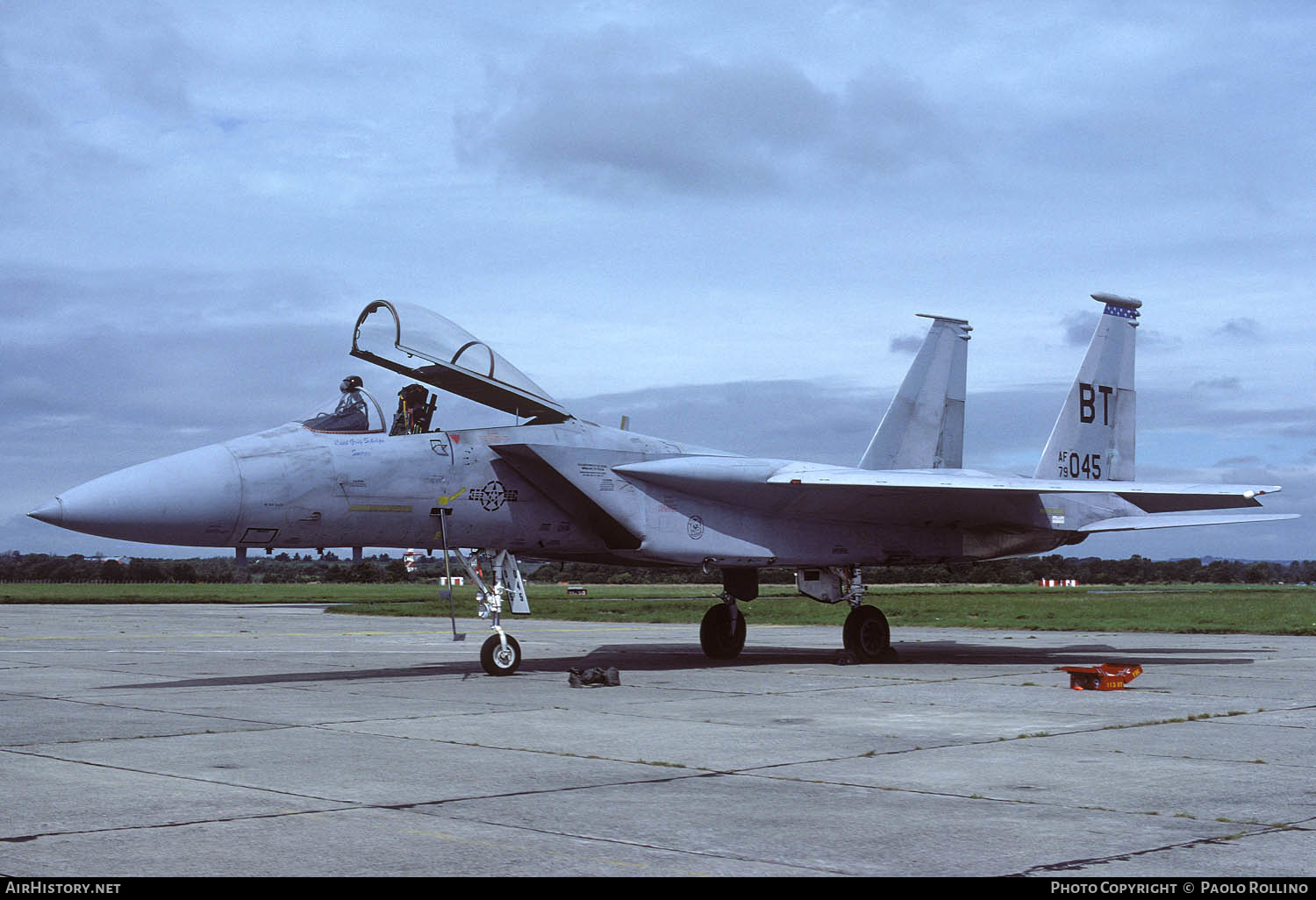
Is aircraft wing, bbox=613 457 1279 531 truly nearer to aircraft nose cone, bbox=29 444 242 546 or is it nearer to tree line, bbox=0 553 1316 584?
aircraft nose cone, bbox=29 444 242 546

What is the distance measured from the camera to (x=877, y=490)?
1581 centimetres

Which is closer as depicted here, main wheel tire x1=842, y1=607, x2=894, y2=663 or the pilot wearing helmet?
the pilot wearing helmet

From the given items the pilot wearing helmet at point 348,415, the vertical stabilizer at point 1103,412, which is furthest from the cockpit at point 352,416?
the vertical stabilizer at point 1103,412

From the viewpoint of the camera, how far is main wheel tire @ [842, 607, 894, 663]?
54.7 feet

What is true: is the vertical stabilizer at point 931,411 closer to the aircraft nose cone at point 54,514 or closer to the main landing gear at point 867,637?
the main landing gear at point 867,637

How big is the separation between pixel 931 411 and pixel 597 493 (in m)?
7.12

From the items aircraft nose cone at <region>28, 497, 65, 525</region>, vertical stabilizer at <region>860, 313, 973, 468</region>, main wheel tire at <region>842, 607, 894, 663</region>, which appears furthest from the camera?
vertical stabilizer at <region>860, 313, 973, 468</region>

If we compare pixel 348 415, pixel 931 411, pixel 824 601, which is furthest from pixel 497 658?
pixel 931 411

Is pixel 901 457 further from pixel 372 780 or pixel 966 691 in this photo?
pixel 372 780

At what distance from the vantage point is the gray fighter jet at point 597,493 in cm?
1202

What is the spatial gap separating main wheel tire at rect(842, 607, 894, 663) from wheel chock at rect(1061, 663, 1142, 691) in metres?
3.80

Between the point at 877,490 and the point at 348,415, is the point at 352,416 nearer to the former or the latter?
the point at 348,415

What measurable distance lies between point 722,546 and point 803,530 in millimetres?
1358

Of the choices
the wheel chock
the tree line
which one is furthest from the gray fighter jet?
the tree line
